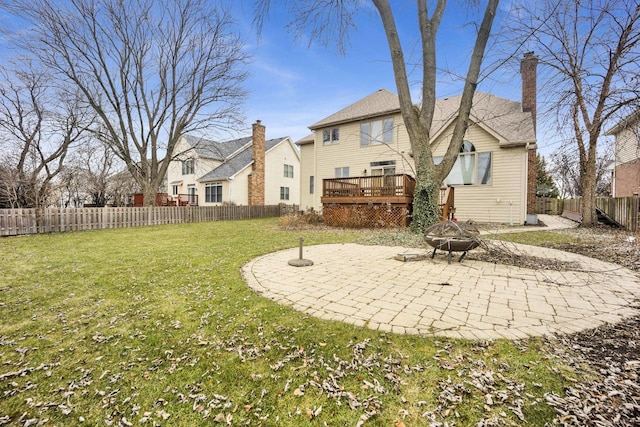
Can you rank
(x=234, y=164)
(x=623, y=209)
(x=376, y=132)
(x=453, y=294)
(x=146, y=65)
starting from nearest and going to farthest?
(x=453, y=294) < (x=623, y=209) < (x=376, y=132) < (x=146, y=65) < (x=234, y=164)

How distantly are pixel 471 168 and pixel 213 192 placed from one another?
20.5 meters

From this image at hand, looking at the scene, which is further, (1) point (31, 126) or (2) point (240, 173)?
(2) point (240, 173)

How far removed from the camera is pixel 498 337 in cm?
277

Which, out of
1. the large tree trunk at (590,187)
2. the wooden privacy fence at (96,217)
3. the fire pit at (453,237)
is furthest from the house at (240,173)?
the large tree trunk at (590,187)

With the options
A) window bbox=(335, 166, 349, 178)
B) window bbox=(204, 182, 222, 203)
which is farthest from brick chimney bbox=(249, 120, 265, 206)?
window bbox=(335, 166, 349, 178)

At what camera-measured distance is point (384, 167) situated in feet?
56.2

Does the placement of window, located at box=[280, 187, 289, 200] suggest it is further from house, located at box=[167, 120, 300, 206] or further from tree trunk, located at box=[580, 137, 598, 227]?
tree trunk, located at box=[580, 137, 598, 227]

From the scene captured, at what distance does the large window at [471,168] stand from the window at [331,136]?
7.77 meters

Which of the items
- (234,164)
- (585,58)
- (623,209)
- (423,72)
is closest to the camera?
(423,72)

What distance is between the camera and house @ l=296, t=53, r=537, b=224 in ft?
44.1

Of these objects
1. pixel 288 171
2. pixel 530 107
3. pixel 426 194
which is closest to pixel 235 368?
pixel 426 194

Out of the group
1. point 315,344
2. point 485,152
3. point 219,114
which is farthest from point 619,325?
point 219,114

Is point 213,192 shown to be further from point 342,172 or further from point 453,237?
point 453,237

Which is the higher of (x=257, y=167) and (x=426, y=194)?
(x=257, y=167)
